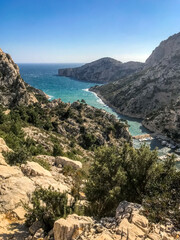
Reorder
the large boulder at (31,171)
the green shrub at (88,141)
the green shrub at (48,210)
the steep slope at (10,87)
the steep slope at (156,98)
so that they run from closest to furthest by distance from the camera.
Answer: the green shrub at (48,210)
the large boulder at (31,171)
the green shrub at (88,141)
the steep slope at (10,87)
the steep slope at (156,98)

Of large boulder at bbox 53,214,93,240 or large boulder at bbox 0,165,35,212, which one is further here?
large boulder at bbox 0,165,35,212

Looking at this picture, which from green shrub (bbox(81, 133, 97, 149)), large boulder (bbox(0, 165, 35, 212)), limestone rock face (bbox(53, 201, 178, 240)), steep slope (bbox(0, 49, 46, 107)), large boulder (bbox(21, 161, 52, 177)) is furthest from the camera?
steep slope (bbox(0, 49, 46, 107))

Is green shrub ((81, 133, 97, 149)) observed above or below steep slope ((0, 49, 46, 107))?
below

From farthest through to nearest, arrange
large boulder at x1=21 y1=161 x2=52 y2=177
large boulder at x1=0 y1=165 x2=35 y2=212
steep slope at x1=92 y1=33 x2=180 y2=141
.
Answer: steep slope at x1=92 y1=33 x2=180 y2=141 → large boulder at x1=21 y1=161 x2=52 y2=177 → large boulder at x1=0 y1=165 x2=35 y2=212

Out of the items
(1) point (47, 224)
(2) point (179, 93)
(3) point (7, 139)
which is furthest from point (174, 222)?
(2) point (179, 93)

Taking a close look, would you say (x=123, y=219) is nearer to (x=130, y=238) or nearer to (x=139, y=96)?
(x=130, y=238)

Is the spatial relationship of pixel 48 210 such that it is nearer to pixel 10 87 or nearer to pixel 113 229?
pixel 113 229

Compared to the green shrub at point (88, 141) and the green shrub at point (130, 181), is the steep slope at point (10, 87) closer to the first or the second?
the green shrub at point (88, 141)

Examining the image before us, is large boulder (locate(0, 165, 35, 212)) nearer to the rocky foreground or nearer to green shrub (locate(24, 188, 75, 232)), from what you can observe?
the rocky foreground

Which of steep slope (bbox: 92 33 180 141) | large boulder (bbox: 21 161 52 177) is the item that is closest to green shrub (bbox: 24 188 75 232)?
large boulder (bbox: 21 161 52 177)

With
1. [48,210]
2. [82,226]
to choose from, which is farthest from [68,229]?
[48,210]

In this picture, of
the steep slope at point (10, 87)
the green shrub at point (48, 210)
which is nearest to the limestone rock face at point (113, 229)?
the green shrub at point (48, 210)

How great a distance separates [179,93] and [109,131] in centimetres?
6356

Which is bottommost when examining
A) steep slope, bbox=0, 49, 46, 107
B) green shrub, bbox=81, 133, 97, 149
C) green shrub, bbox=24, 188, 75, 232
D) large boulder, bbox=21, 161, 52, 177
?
green shrub, bbox=81, 133, 97, 149
